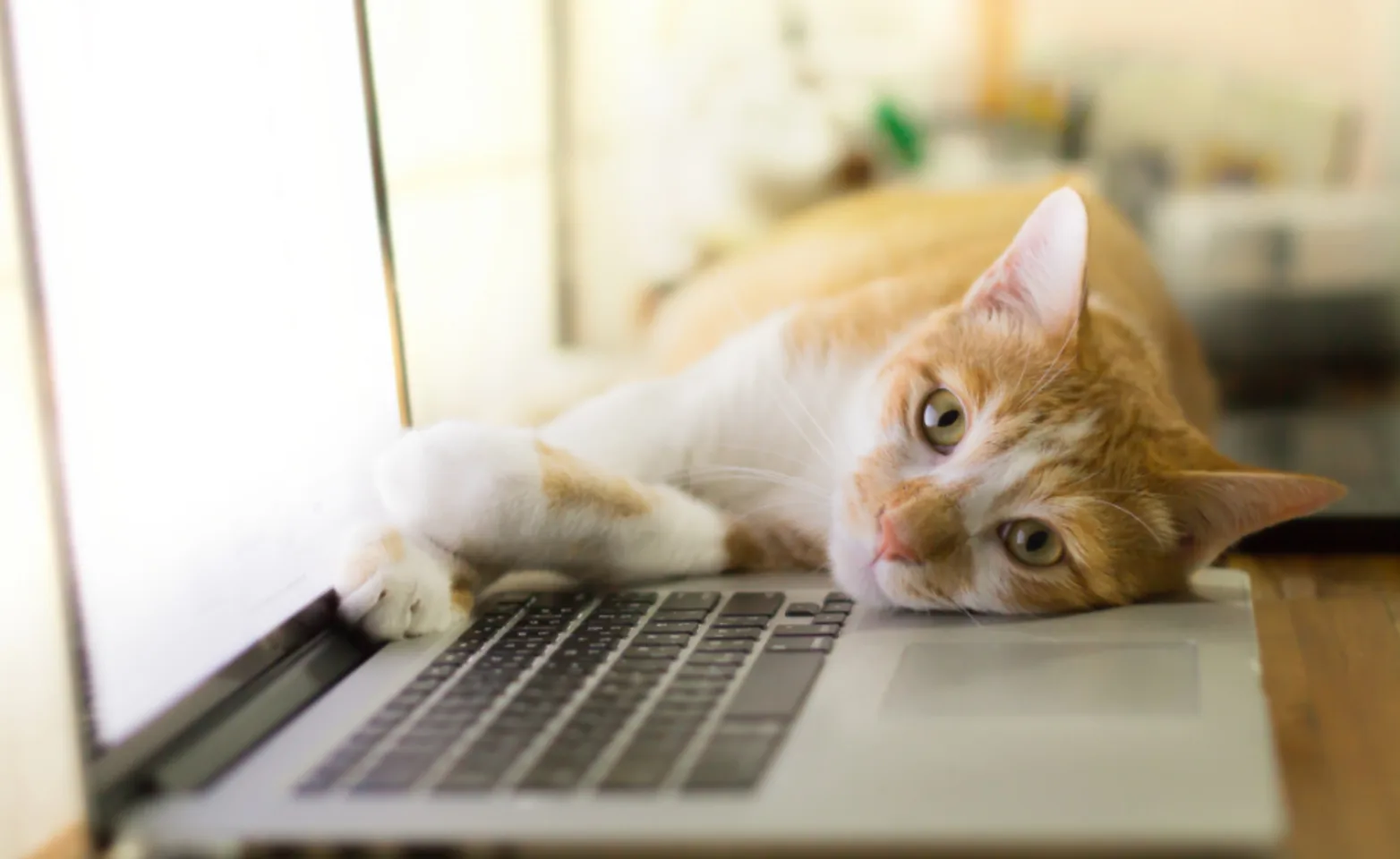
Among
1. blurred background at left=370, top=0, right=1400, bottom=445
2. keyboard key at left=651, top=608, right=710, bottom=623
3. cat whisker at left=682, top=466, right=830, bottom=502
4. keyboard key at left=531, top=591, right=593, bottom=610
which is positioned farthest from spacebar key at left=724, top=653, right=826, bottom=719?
blurred background at left=370, top=0, right=1400, bottom=445

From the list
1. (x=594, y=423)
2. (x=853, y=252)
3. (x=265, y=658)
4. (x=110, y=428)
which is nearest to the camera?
(x=110, y=428)

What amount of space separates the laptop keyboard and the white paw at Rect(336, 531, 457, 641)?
4 cm

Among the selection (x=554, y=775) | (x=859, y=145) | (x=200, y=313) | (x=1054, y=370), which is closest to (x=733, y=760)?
(x=554, y=775)

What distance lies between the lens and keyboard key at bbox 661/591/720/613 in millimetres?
1045

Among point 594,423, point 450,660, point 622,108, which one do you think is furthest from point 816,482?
point 622,108

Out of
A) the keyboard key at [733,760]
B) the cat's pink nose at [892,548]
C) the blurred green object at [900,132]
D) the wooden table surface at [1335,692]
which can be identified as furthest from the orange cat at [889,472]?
the blurred green object at [900,132]

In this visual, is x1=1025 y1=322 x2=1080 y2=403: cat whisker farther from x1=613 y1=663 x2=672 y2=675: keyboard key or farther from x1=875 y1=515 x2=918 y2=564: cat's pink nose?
x1=613 y1=663 x2=672 y2=675: keyboard key

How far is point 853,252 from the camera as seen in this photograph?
169 centimetres

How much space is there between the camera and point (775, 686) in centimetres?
83

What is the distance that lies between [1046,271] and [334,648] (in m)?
0.70

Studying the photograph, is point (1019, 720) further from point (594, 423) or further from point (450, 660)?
point (594, 423)

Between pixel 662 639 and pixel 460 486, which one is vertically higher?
pixel 460 486

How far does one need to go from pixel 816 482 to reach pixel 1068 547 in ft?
0.91

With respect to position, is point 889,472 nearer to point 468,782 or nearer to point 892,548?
point 892,548
